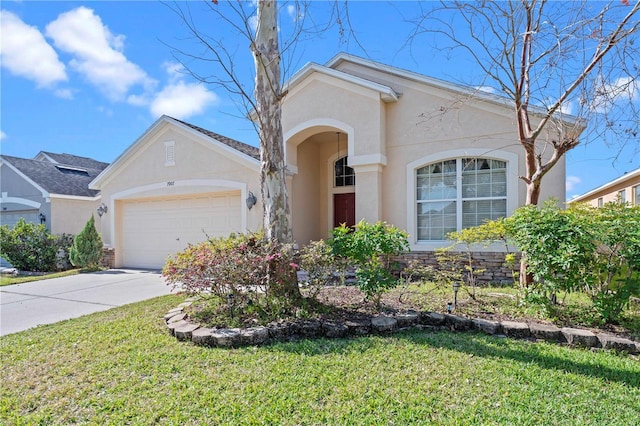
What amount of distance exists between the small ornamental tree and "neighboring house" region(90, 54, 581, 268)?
98cm

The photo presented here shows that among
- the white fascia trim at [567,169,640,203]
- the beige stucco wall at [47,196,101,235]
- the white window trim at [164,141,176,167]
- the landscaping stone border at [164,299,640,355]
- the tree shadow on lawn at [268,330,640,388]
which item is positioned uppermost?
the white window trim at [164,141,176,167]

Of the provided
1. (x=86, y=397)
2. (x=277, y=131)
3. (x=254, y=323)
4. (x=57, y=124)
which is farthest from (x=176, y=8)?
(x=57, y=124)

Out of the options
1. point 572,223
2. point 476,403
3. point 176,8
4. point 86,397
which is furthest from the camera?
point 176,8

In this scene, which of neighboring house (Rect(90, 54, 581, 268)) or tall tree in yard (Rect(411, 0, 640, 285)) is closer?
tall tree in yard (Rect(411, 0, 640, 285))

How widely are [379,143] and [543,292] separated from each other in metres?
6.14

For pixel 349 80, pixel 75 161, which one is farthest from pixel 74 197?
pixel 349 80

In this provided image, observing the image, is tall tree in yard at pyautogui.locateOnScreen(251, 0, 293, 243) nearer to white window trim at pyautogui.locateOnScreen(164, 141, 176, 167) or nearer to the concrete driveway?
the concrete driveway

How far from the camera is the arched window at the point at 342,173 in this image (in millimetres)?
13398

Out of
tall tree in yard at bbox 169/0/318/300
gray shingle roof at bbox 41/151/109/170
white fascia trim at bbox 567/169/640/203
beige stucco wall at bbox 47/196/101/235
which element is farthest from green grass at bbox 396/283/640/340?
gray shingle roof at bbox 41/151/109/170

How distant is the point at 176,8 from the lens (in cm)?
561

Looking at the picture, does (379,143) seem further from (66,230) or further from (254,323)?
(66,230)

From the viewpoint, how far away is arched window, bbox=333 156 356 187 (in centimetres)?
1340

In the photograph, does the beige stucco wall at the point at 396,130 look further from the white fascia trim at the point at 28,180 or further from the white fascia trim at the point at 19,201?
the white fascia trim at the point at 19,201

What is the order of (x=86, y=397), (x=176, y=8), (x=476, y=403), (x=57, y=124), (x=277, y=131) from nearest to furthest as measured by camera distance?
(x=476, y=403) < (x=86, y=397) < (x=176, y=8) < (x=277, y=131) < (x=57, y=124)
